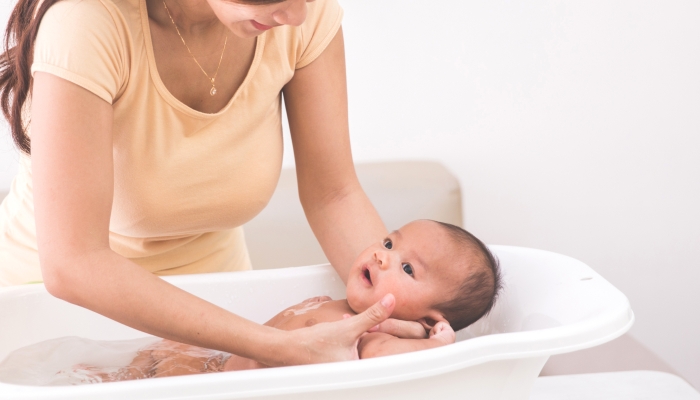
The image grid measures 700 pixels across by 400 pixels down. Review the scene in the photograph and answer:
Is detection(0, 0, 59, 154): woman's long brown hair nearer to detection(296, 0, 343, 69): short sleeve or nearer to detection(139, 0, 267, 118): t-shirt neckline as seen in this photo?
detection(139, 0, 267, 118): t-shirt neckline

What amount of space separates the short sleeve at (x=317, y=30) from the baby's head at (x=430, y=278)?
0.31 m

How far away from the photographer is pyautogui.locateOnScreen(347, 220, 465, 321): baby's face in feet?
3.61

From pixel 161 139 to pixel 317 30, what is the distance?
29 centimetres

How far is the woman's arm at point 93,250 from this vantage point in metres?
0.83

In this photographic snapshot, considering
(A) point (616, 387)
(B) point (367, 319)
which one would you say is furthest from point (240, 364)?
(A) point (616, 387)

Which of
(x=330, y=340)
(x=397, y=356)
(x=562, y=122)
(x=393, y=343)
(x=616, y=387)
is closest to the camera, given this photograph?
(x=397, y=356)

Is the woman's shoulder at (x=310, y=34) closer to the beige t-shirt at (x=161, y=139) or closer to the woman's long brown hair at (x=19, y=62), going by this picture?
the beige t-shirt at (x=161, y=139)

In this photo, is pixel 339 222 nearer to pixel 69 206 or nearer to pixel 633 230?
pixel 69 206

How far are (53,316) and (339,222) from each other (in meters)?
0.48

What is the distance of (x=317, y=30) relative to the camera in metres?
1.11

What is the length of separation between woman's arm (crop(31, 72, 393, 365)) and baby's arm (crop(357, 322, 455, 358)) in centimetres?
14

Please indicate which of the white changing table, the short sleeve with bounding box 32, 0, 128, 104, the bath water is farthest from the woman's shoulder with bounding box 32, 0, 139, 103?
the white changing table

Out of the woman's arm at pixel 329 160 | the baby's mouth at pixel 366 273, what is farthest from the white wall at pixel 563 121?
the baby's mouth at pixel 366 273

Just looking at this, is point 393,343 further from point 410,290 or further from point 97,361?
point 97,361
